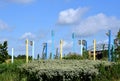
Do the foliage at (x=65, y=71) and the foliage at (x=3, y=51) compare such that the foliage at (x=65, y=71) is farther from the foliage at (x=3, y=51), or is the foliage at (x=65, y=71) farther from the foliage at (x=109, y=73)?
the foliage at (x=3, y=51)

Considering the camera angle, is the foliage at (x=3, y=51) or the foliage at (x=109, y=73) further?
the foliage at (x=3, y=51)

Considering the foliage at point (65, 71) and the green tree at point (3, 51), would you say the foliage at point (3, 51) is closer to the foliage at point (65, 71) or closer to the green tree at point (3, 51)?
the green tree at point (3, 51)

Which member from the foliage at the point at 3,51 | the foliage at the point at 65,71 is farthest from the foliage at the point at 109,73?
the foliage at the point at 3,51

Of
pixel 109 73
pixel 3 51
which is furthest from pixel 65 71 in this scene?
pixel 3 51

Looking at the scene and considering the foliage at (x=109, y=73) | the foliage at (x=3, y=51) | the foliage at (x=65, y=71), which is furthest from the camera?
the foliage at (x=3, y=51)

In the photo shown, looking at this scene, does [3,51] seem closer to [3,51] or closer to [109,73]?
[3,51]

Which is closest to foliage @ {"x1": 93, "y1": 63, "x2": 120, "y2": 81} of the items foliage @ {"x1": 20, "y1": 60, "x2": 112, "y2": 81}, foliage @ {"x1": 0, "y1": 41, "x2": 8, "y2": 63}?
foliage @ {"x1": 20, "y1": 60, "x2": 112, "y2": 81}

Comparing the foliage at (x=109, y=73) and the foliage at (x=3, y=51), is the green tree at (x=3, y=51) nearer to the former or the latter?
the foliage at (x=3, y=51)

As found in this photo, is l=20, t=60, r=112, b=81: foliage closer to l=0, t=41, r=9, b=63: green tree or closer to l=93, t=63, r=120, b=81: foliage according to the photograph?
l=93, t=63, r=120, b=81: foliage

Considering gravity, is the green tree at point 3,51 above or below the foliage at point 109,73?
above

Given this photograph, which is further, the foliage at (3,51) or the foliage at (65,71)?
the foliage at (3,51)

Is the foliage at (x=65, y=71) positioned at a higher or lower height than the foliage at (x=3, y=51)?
lower

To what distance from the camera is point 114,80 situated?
46.8 feet

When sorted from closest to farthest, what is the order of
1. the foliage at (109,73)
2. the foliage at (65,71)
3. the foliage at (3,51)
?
the foliage at (65,71)
the foliage at (109,73)
the foliage at (3,51)
